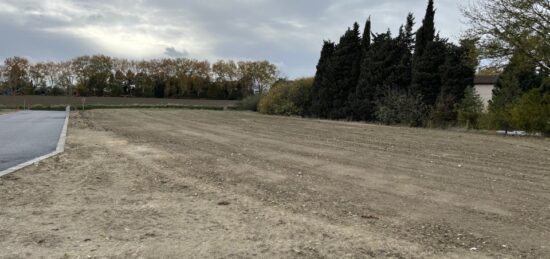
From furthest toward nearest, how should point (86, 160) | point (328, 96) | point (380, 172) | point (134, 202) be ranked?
point (328, 96) < point (86, 160) < point (380, 172) < point (134, 202)

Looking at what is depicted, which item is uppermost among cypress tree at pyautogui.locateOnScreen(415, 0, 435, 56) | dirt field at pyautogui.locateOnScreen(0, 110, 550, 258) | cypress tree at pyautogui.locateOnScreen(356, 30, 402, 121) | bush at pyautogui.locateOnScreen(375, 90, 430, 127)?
cypress tree at pyautogui.locateOnScreen(415, 0, 435, 56)

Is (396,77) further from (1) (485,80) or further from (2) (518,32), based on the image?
(1) (485,80)

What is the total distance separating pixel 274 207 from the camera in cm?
624

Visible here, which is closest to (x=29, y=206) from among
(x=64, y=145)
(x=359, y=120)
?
(x=64, y=145)

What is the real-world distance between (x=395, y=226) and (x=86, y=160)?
740 cm

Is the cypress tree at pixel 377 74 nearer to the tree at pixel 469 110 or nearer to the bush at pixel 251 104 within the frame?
the tree at pixel 469 110

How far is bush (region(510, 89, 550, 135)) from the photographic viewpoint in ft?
65.5

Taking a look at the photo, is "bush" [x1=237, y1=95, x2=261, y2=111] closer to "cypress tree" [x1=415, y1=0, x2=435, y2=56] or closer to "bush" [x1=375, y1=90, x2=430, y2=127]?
"bush" [x1=375, y1=90, x2=430, y2=127]

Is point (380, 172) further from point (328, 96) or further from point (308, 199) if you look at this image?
point (328, 96)

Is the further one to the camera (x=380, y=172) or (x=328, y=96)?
(x=328, y=96)

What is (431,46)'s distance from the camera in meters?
28.1

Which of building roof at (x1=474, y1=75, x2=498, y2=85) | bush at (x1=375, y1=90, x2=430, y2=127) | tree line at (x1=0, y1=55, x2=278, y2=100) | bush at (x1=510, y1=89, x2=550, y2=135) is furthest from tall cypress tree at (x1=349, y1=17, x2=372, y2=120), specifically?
tree line at (x1=0, y1=55, x2=278, y2=100)

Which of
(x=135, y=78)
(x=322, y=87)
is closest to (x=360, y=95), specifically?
(x=322, y=87)

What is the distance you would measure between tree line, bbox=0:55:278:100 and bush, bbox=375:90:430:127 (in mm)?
64512
